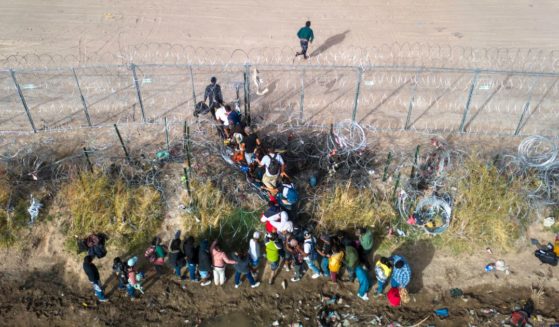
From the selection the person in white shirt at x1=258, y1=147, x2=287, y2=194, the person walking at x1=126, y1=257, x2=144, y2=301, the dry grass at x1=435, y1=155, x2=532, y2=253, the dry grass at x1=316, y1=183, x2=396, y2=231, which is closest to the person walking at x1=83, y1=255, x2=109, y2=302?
the person walking at x1=126, y1=257, x2=144, y2=301

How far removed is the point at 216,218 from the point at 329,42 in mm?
8994

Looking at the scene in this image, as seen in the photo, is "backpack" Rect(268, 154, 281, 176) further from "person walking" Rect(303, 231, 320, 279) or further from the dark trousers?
the dark trousers

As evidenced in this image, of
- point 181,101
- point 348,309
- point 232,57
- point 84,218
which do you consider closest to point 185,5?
point 232,57

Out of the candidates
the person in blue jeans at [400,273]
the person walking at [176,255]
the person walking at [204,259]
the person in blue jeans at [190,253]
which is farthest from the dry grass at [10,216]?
the person in blue jeans at [400,273]

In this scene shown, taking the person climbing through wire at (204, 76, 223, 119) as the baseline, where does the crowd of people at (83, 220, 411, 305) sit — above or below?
below

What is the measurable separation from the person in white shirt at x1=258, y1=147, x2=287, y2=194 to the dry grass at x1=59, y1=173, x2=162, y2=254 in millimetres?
2657

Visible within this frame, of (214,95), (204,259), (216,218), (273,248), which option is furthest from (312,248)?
(214,95)

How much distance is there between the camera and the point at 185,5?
1881 cm

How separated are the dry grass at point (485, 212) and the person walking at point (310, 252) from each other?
3.04 metres

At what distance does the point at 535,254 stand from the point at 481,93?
5.59m

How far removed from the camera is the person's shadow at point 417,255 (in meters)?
10.4

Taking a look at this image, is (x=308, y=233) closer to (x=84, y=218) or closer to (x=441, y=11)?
(x=84, y=218)

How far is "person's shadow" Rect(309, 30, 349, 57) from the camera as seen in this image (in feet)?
53.8

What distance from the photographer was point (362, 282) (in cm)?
960
